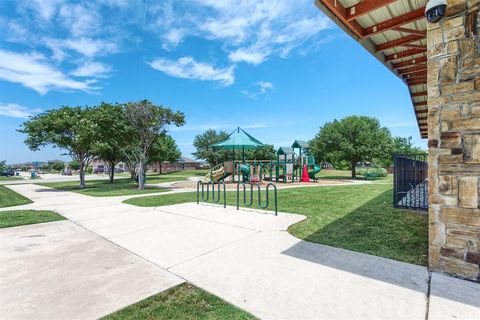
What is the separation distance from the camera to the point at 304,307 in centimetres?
236

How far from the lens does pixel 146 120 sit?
16.4 metres

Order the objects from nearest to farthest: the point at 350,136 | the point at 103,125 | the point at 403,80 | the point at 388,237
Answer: the point at 388,237, the point at 403,80, the point at 103,125, the point at 350,136

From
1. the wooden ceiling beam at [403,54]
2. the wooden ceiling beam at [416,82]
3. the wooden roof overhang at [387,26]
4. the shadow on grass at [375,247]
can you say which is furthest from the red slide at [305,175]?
the wooden ceiling beam at [403,54]

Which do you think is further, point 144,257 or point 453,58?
point 144,257

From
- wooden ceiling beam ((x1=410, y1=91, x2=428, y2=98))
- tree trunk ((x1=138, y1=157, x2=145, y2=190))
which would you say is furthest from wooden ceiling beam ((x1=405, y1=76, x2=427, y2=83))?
tree trunk ((x1=138, y1=157, x2=145, y2=190))

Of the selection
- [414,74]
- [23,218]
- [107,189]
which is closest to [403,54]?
[414,74]

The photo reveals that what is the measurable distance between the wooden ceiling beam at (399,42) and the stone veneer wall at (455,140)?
1.63 m

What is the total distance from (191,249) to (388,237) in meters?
3.56

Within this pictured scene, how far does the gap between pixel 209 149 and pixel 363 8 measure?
4189 centimetres

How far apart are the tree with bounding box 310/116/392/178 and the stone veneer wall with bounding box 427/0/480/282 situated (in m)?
21.0

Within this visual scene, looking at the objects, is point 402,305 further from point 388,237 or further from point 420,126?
point 420,126

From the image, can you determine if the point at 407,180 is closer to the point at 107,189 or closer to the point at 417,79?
the point at 417,79

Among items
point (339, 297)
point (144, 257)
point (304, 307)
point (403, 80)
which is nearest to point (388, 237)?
point (339, 297)

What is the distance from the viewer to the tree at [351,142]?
22.8 metres
